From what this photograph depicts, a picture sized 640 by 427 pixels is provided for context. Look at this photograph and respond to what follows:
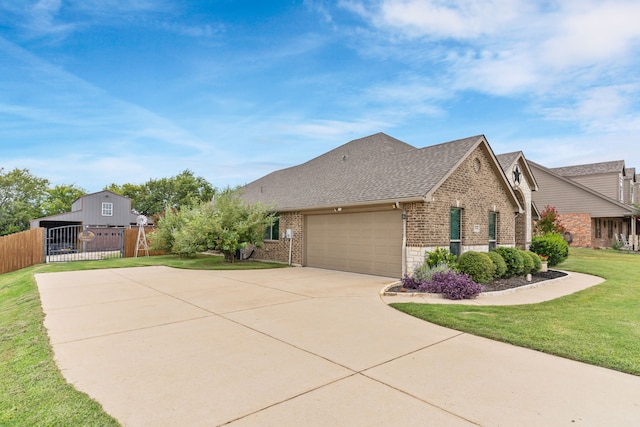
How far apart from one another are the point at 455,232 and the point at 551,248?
5542 mm

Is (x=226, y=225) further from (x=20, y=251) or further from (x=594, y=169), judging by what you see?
(x=594, y=169)

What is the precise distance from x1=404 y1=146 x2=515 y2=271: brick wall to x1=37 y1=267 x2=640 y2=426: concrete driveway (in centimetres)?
414

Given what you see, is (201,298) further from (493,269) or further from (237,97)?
(237,97)

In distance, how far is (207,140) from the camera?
22266 mm

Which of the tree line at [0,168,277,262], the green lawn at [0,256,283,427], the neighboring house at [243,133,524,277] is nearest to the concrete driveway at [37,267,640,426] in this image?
the green lawn at [0,256,283,427]

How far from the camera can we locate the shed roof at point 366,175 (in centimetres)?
1126

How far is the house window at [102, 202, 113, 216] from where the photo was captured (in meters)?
32.5

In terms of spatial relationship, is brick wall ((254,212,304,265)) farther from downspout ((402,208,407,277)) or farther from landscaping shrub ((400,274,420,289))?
landscaping shrub ((400,274,420,289))

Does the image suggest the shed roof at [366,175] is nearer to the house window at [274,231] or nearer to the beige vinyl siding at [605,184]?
the house window at [274,231]

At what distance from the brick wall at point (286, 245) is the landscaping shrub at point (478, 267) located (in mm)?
6947

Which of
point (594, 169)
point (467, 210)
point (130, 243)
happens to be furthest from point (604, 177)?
point (130, 243)

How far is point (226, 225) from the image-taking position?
14641 mm

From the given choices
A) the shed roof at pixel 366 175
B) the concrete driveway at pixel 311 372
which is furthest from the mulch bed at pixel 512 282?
the concrete driveway at pixel 311 372

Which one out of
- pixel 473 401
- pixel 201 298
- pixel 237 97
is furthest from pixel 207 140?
pixel 473 401
